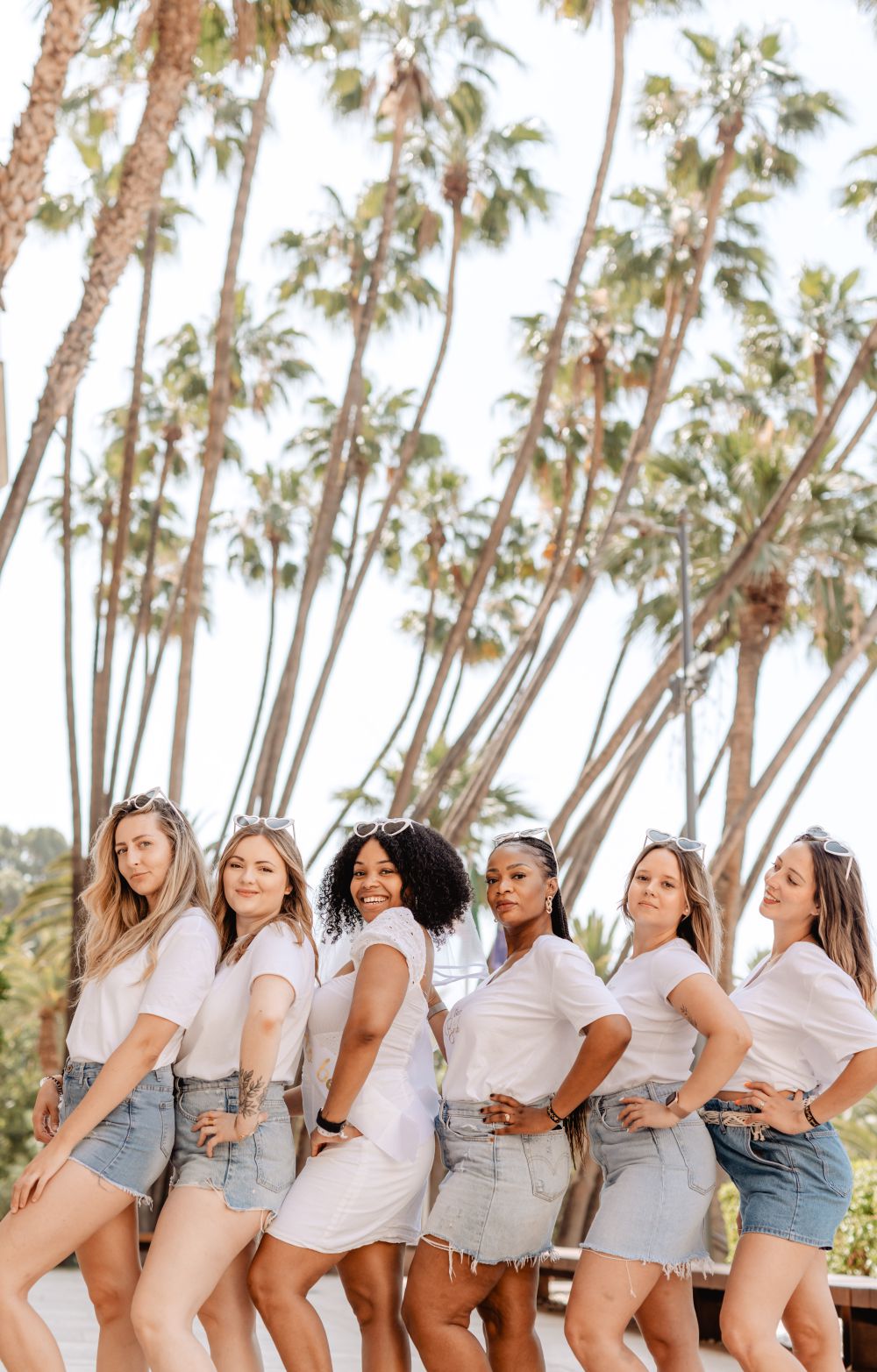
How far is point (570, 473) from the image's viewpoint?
74.4 ft

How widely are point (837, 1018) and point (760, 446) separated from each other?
55.7ft

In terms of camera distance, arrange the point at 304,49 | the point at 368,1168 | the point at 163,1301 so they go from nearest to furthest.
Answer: the point at 163,1301, the point at 368,1168, the point at 304,49

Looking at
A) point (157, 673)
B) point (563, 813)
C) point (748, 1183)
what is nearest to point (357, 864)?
point (748, 1183)

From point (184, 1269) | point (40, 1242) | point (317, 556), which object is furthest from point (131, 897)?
point (317, 556)

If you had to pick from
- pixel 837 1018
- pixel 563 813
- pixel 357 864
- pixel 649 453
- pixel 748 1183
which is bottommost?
pixel 748 1183

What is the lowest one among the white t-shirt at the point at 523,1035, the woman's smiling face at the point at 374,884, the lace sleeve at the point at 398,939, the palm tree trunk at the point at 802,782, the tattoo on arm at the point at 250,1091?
the tattoo on arm at the point at 250,1091

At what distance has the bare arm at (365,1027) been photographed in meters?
3.71

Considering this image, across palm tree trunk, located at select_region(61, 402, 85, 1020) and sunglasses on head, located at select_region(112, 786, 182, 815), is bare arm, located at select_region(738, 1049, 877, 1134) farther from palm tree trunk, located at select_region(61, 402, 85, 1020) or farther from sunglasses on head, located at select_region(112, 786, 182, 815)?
palm tree trunk, located at select_region(61, 402, 85, 1020)

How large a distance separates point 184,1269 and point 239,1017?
27.0 inches

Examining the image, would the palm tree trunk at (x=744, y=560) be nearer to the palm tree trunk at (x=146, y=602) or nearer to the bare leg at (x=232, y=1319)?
the palm tree trunk at (x=146, y=602)

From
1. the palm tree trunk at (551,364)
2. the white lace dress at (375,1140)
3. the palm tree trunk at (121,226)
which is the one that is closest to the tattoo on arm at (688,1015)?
the white lace dress at (375,1140)

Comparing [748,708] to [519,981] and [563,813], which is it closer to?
[563,813]

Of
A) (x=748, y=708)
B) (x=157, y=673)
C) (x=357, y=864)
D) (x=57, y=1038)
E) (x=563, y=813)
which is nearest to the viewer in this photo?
(x=357, y=864)

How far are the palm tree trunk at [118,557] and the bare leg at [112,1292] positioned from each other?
1364cm
